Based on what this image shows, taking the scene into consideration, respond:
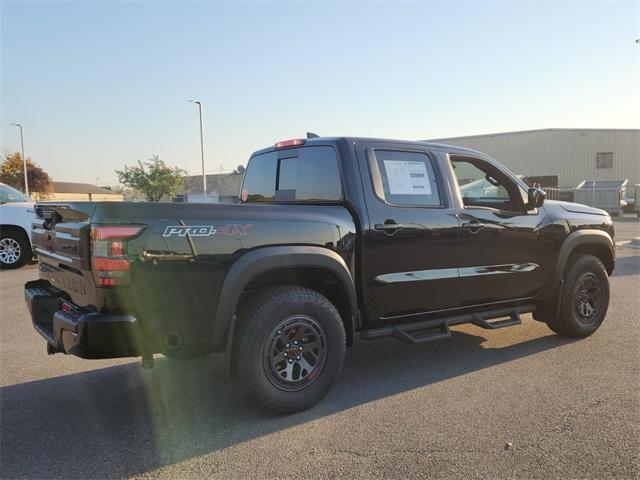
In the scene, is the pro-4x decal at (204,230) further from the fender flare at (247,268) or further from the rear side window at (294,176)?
the rear side window at (294,176)

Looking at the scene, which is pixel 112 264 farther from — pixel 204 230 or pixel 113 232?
pixel 204 230

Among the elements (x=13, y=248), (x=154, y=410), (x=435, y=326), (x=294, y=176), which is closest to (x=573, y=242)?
(x=435, y=326)

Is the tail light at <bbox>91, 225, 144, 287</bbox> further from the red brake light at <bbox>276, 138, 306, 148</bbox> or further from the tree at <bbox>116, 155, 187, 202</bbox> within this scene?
the tree at <bbox>116, 155, 187, 202</bbox>

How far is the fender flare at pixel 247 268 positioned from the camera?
10.7ft

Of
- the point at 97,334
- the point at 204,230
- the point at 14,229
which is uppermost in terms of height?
the point at 204,230

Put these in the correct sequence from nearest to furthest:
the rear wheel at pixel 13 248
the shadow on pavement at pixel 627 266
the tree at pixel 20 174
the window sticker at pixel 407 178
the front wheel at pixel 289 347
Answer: the front wheel at pixel 289 347 → the window sticker at pixel 407 178 → the shadow on pavement at pixel 627 266 → the rear wheel at pixel 13 248 → the tree at pixel 20 174

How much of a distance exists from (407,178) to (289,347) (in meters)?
1.77

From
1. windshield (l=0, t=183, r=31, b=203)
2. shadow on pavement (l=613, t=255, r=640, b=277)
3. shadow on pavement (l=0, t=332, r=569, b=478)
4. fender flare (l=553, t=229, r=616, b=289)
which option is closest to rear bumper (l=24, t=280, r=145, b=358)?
shadow on pavement (l=0, t=332, r=569, b=478)

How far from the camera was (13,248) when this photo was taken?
411 inches

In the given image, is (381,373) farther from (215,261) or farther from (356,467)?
(215,261)

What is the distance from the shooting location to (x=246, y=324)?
11.2ft

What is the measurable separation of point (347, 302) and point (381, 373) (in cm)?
92

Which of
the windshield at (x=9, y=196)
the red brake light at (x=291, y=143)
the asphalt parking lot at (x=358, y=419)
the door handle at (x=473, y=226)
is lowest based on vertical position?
the asphalt parking lot at (x=358, y=419)

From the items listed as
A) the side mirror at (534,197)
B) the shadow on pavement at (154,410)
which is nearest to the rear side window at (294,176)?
the shadow on pavement at (154,410)
